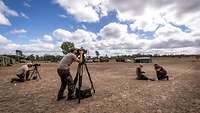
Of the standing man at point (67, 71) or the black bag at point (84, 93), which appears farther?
the black bag at point (84, 93)

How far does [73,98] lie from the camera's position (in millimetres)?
9312

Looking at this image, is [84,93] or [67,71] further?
[84,93]

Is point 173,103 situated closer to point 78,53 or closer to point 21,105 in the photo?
point 78,53

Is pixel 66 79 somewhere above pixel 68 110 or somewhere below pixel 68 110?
above

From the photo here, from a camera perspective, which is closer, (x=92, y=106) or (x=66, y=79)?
(x=92, y=106)

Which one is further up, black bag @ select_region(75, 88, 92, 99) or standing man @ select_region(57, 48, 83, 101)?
standing man @ select_region(57, 48, 83, 101)

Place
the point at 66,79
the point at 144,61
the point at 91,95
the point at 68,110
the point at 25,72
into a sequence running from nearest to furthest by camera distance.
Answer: the point at 68,110 → the point at 66,79 → the point at 91,95 → the point at 25,72 → the point at 144,61

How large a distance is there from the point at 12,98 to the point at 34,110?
2945 millimetres

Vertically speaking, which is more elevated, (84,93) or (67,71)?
(67,71)

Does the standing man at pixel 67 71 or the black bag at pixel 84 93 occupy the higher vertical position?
the standing man at pixel 67 71

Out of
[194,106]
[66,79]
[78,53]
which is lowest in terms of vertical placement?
[194,106]

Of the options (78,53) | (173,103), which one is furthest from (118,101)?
(78,53)

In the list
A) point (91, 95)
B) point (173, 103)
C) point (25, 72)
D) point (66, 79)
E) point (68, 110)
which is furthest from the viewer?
point (25, 72)

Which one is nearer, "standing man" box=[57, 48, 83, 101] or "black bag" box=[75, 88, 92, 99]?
"standing man" box=[57, 48, 83, 101]
